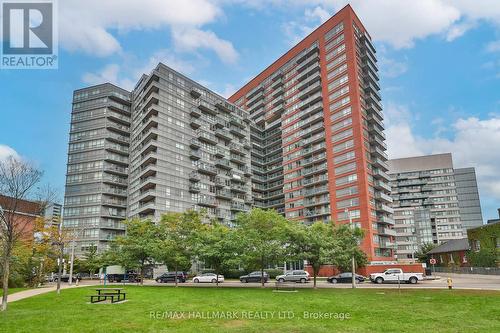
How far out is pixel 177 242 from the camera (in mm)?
45969

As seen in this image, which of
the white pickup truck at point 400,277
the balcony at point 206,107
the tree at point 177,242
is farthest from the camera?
the balcony at point 206,107

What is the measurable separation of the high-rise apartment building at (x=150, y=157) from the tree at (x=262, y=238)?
44248mm

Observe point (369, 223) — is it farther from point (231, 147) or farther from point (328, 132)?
point (231, 147)

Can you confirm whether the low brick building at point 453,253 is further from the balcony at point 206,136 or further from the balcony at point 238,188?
the balcony at point 206,136

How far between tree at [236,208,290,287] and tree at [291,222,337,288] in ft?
3.32

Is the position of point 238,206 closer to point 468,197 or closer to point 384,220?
point 384,220

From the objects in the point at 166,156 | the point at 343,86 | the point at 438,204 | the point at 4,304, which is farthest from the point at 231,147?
the point at 438,204

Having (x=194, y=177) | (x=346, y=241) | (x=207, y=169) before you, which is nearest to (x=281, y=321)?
(x=346, y=241)

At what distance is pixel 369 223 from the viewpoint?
7800cm

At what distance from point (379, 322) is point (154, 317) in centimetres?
895

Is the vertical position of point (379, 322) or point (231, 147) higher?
point (231, 147)

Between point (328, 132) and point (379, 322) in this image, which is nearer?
point (379, 322)

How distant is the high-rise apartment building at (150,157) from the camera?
85875 mm

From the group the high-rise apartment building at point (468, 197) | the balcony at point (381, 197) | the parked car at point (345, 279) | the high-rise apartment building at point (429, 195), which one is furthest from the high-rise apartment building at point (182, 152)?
the high-rise apartment building at point (468, 197)
